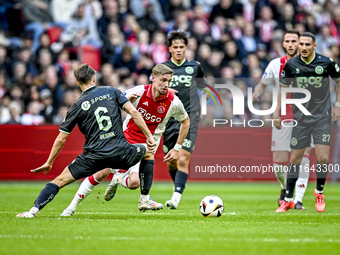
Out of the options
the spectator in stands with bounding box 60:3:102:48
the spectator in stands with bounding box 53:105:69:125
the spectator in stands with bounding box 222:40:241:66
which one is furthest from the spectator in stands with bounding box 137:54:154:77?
the spectator in stands with bounding box 53:105:69:125

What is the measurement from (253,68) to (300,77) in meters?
7.72

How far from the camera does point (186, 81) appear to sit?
364 inches

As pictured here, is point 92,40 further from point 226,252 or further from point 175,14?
point 226,252

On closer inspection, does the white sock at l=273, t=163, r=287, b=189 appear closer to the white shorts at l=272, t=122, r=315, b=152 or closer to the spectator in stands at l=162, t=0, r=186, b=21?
the white shorts at l=272, t=122, r=315, b=152

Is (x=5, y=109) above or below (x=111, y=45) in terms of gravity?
below

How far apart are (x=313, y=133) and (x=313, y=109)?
390mm

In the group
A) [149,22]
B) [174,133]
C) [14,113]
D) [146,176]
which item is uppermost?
[149,22]

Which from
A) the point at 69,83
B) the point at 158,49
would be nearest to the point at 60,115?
the point at 69,83

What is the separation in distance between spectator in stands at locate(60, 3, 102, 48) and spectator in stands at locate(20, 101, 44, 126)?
262 cm

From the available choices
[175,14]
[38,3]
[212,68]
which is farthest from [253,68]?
[38,3]

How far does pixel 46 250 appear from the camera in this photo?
4.38 meters

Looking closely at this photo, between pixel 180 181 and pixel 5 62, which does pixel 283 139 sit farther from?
pixel 5 62

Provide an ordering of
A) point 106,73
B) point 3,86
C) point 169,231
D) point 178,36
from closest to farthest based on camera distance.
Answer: point 169,231
point 178,36
point 3,86
point 106,73

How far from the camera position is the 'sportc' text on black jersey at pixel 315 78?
8.51 metres
